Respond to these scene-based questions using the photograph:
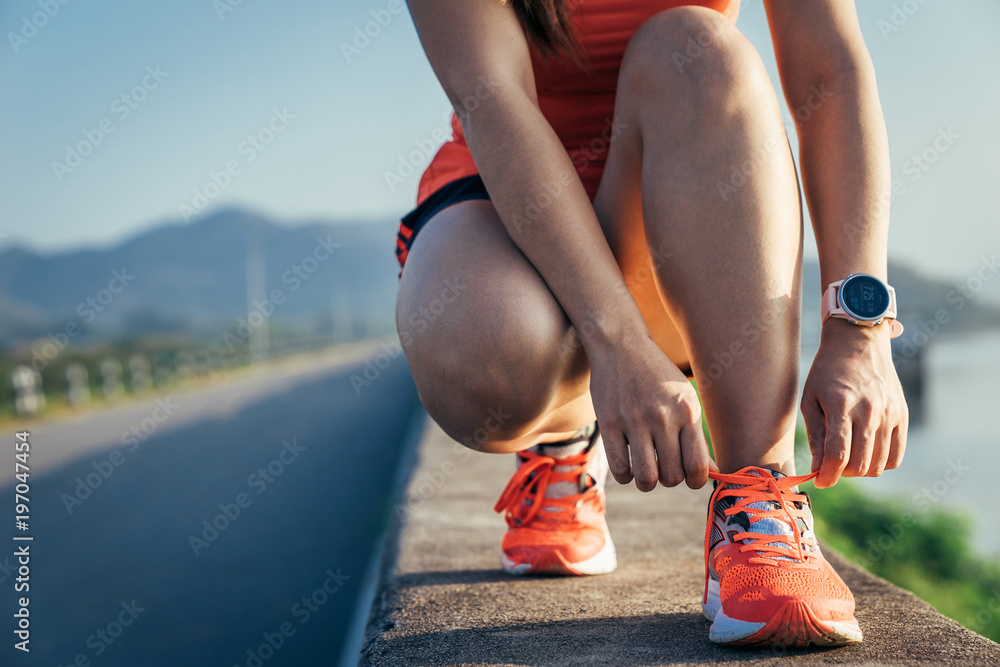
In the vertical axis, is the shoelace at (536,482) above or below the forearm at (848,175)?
below

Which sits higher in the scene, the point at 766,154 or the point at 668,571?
the point at 766,154

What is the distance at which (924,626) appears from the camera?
1.23 m

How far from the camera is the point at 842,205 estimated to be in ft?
4.09

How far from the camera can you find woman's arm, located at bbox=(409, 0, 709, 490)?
1.07 meters

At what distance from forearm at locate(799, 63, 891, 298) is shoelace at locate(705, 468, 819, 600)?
0.34m

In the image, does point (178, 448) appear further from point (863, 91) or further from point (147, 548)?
point (863, 91)

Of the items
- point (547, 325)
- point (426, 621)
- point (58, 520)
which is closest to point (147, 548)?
point (58, 520)

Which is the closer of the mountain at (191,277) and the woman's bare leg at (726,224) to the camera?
the woman's bare leg at (726,224)

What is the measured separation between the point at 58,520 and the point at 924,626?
178 inches

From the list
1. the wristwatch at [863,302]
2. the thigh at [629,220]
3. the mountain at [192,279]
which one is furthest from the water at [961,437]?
the mountain at [192,279]

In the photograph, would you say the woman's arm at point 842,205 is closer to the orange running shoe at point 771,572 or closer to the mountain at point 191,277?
the orange running shoe at point 771,572

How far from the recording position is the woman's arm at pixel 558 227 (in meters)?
1.07

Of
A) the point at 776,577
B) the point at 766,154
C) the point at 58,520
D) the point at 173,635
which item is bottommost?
the point at 58,520

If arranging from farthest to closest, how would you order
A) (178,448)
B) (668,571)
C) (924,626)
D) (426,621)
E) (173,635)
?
1. (178,448)
2. (173,635)
3. (668,571)
4. (426,621)
5. (924,626)
